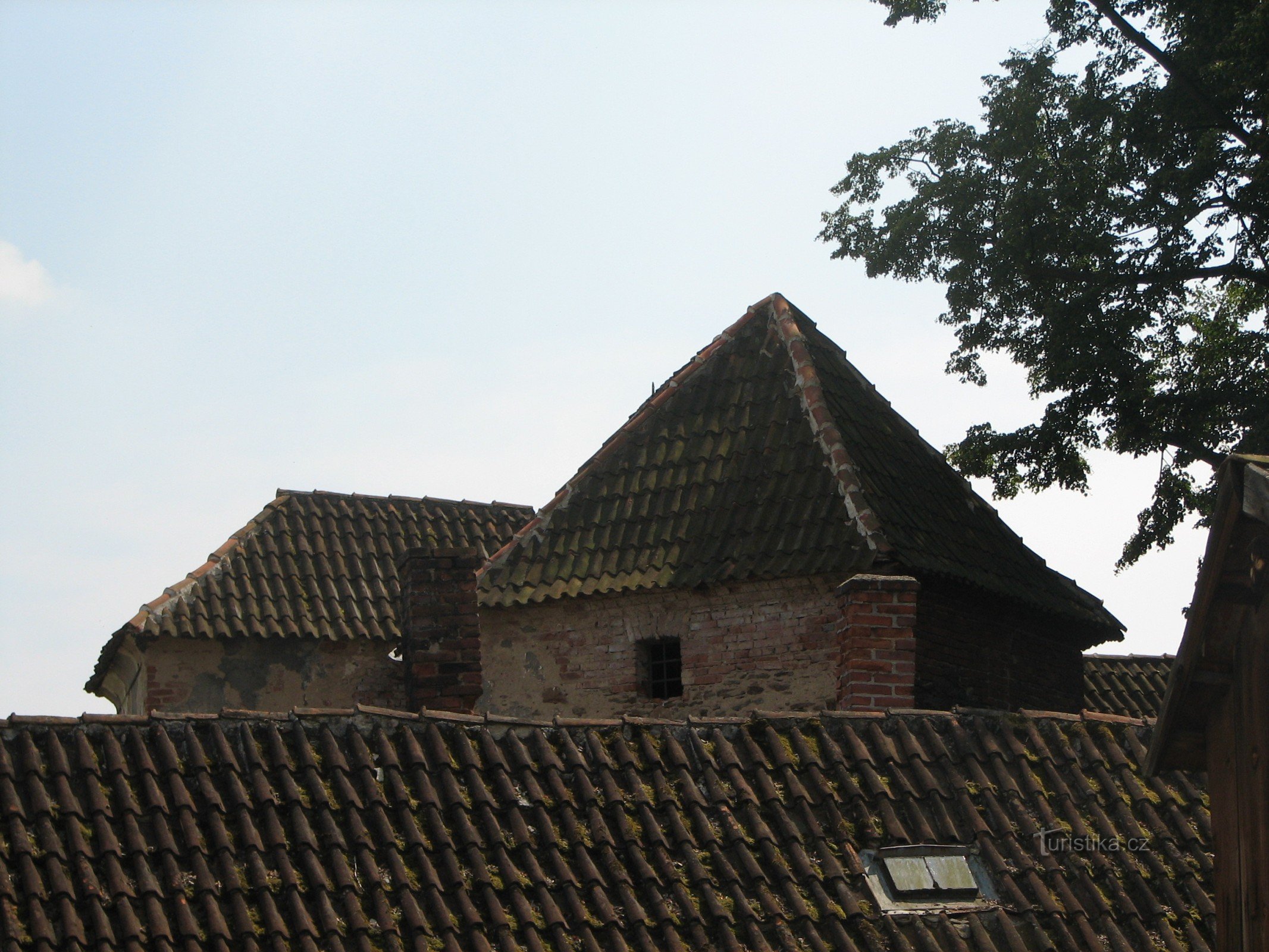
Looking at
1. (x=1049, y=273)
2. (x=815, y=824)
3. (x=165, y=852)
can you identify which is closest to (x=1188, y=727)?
(x=815, y=824)

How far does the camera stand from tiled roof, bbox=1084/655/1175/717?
18.6 meters

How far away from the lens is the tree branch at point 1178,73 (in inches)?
646

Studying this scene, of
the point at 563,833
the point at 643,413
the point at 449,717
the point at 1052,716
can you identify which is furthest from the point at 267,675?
the point at 1052,716

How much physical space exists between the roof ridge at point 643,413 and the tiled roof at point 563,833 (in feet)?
18.7

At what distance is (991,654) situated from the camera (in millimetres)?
14047

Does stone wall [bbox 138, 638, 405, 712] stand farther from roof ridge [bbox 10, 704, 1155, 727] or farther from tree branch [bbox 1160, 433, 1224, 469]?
tree branch [bbox 1160, 433, 1224, 469]

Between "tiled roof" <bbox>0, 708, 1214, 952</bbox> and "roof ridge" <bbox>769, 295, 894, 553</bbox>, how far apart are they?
3.28 metres

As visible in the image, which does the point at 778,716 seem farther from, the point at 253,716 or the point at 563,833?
the point at 253,716

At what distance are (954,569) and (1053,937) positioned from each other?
5.15 metres

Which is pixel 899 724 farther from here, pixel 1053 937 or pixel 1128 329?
pixel 1128 329

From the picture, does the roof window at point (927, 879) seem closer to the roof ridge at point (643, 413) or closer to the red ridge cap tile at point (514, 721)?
the red ridge cap tile at point (514, 721)

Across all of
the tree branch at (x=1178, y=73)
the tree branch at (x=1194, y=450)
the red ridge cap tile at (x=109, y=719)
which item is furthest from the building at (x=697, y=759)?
the tree branch at (x=1178, y=73)

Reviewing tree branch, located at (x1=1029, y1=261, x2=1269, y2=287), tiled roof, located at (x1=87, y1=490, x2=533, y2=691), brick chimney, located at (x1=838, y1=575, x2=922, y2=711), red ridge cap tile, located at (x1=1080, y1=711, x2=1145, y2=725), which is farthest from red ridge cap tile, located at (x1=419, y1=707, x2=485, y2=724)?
tree branch, located at (x1=1029, y1=261, x2=1269, y2=287)

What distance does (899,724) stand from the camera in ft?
33.1
